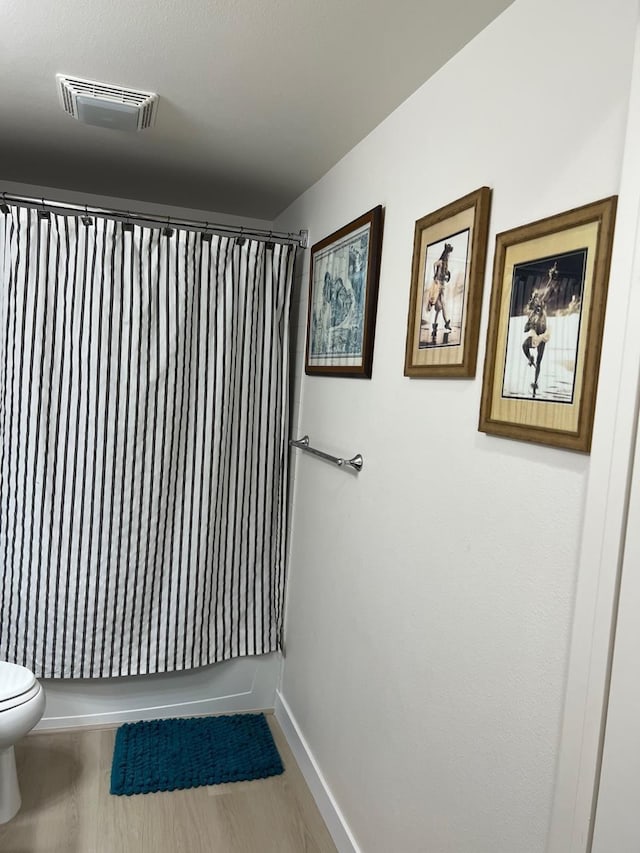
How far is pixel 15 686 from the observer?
1.98 metres

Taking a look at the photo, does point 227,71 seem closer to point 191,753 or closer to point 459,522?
point 459,522

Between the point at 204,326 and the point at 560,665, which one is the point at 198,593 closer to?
the point at 204,326

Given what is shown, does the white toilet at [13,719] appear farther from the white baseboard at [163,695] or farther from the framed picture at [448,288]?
the framed picture at [448,288]

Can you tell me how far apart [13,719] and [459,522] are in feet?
4.85

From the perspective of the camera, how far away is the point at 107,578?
7.85ft

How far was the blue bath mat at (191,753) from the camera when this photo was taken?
2195mm

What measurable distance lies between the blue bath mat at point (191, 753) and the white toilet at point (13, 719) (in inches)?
12.3

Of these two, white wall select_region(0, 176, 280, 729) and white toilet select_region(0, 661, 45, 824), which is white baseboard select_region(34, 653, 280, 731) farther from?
white toilet select_region(0, 661, 45, 824)

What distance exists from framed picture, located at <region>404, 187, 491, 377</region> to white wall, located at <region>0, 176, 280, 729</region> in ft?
5.35

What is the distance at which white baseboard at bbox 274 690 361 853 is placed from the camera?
190 cm

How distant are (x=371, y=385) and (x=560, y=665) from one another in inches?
39.3

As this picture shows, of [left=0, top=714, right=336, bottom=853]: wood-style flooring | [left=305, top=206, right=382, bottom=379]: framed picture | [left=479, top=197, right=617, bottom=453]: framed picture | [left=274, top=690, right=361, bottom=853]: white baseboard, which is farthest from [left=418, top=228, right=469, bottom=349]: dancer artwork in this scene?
[left=0, top=714, right=336, bottom=853]: wood-style flooring

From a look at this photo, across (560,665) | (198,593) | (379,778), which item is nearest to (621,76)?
(560,665)

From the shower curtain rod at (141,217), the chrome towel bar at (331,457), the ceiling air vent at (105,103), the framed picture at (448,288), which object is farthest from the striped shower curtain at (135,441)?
the framed picture at (448,288)
